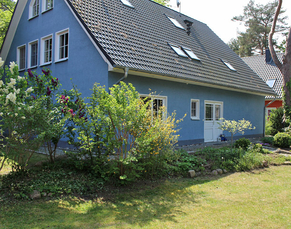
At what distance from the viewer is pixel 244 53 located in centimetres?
4200

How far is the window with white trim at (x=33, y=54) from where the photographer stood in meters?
13.4

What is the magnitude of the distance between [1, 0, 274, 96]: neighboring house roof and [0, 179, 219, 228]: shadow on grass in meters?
4.56

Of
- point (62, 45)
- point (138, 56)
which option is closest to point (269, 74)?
point (138, 56)

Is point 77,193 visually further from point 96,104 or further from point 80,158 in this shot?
point 96,104

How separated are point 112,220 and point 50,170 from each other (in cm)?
291

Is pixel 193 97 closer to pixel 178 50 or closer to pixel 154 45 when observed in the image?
pixel 178 50

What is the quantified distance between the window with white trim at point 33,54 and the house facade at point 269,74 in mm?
19744

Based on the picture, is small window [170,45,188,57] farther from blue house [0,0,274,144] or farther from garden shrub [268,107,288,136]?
garden shrub [268,107,288,136]

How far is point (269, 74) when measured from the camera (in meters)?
25.7

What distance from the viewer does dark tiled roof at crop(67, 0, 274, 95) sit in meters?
9.58

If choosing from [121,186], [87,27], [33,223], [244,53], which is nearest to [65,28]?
[87,27]

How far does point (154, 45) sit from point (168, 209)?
8.39 metres

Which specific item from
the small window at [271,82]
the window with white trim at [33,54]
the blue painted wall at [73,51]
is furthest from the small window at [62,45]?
the small window at [271,82]

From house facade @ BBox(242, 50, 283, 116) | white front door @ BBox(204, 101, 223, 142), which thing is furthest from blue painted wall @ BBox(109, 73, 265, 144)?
house facade @ BBox(242, 50, 283, 116)
